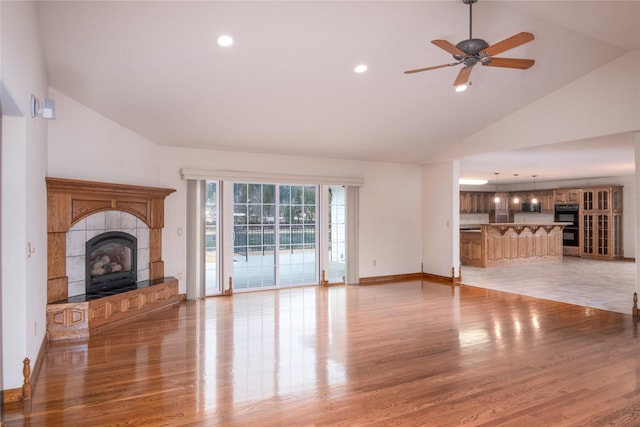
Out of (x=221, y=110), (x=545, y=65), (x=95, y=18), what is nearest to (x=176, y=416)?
(x=95, y=18)

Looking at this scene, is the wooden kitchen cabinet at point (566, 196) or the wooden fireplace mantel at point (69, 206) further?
the wooden kitchen cabinet at point (566, 196)

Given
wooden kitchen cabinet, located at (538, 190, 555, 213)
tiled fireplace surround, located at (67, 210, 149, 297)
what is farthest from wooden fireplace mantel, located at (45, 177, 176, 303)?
wooden kitchen cabinet, located at (538, 190, 555, 213)

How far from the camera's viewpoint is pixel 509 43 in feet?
9.90

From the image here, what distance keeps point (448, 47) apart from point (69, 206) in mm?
4293

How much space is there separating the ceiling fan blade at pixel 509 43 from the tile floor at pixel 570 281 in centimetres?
443

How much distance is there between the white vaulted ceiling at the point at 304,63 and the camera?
3404 mm

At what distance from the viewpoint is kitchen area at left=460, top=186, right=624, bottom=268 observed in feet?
31.7

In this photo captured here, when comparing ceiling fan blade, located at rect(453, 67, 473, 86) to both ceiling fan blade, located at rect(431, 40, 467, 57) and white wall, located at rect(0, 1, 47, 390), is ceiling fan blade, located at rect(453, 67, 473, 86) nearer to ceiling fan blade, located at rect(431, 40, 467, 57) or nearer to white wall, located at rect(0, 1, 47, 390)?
ceiling fan blade, located at rect(431, 40, 467, 57)

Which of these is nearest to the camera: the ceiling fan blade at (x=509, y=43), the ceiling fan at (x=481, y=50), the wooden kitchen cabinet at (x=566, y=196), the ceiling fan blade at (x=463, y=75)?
the ceiling fan blade at (x=509, y=43)

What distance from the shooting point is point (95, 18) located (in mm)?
3221

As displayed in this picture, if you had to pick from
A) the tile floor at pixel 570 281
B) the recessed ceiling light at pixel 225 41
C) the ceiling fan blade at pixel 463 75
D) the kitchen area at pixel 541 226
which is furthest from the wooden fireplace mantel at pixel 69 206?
the kitchen area at pixel 541 226

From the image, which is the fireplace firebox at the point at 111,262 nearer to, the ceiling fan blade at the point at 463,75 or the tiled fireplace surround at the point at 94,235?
the tiled fireplace surround at the point at 94,235

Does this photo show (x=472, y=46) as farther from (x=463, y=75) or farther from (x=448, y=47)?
(x=463, y=75)

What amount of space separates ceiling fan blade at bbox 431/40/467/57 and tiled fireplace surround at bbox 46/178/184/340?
13.2 ft
